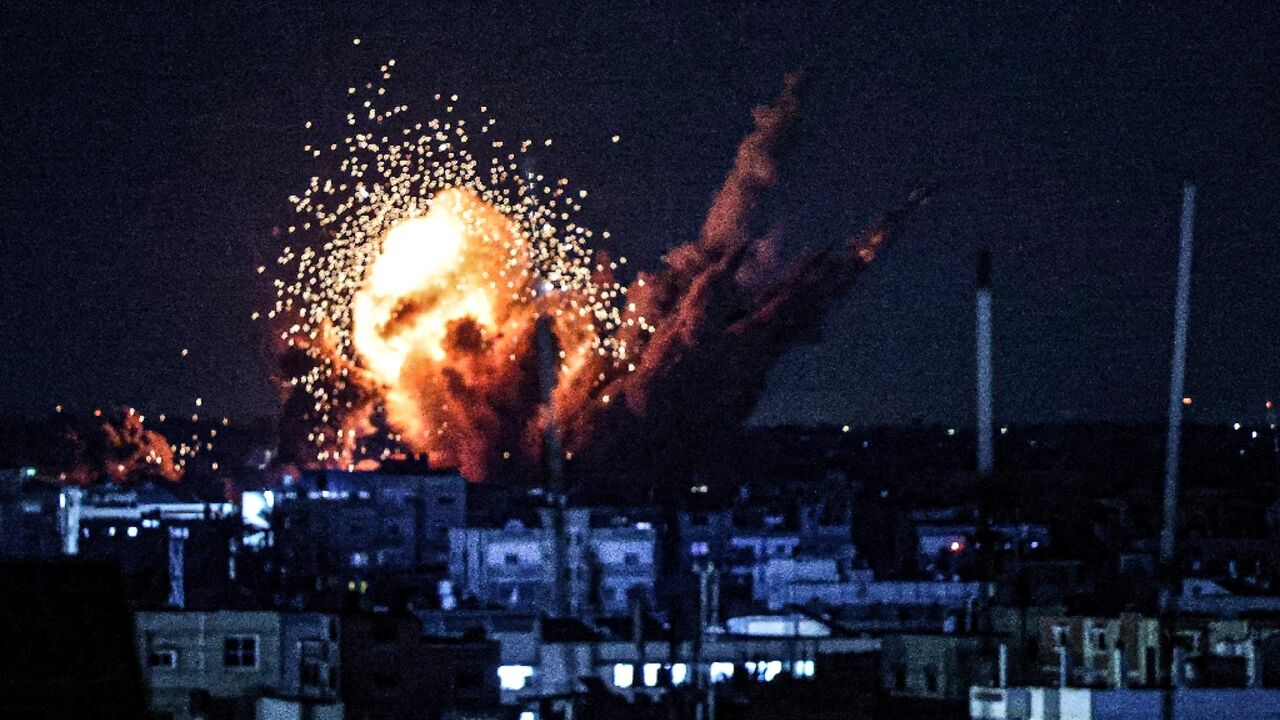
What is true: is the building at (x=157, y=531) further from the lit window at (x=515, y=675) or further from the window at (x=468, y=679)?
the window at (x=468, y=679)

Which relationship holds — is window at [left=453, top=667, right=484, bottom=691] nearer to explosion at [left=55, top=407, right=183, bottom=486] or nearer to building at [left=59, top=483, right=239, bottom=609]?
building at [left=59, top=483, right=239, bottom=609]

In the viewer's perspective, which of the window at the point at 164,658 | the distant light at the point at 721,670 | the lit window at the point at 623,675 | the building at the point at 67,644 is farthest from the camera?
the lit window at the point at 623,675

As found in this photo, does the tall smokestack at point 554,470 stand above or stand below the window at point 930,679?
above

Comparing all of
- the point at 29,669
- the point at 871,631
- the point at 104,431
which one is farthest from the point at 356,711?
the point at 104,431

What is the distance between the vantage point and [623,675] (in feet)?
103

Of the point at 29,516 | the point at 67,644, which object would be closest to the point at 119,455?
the point at 29,516

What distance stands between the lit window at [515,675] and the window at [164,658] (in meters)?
4.88

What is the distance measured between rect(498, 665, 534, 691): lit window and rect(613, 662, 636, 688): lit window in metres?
0.84

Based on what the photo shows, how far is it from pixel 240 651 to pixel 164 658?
74 cm

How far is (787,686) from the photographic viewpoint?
2459 centimetres

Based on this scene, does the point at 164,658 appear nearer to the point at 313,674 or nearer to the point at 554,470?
the point at 313,674

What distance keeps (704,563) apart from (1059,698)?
1262 inches

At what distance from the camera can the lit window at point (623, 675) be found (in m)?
31.0

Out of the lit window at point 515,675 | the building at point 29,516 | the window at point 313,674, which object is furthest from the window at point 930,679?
the building at point 29,516
